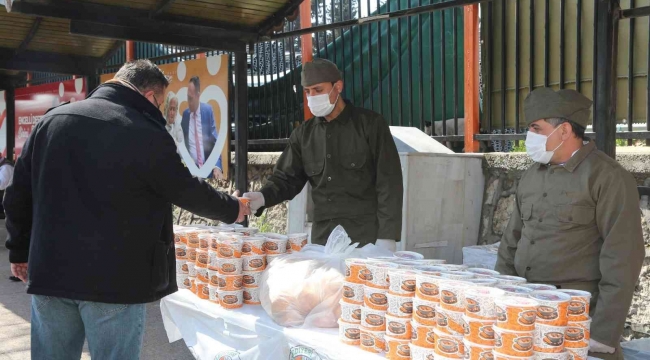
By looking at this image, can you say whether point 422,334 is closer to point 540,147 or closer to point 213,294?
point 540,147

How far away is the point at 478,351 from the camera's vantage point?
2092mm

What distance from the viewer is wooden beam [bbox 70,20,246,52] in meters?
4.68

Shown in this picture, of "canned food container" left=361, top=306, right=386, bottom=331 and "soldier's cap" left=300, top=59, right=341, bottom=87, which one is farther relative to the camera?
"soldier's cap" left=300, top=59, right=341, bottom=87

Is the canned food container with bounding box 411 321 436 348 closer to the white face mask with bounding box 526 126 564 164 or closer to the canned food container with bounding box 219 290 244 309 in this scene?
the white face mask with bounding box 526 126 564 164

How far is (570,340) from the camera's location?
6.89 feet

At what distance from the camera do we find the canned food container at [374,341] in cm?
253

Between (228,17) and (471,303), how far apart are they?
362 cm

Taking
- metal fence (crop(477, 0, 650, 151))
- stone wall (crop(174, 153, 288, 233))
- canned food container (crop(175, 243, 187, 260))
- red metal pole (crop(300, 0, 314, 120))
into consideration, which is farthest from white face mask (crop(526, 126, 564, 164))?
red metal pole (crop(300, 0, 314, 120))

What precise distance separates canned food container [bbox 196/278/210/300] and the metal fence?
3.04m

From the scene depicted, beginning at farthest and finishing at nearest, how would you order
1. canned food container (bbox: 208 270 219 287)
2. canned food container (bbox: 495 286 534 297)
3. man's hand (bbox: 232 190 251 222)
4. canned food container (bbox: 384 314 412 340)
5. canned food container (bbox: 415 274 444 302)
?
canned food container (bbox: 208 270 219 287) → man's hand (bbox: 232 190 251 222) → canned food container (bbox: 384 314 412 340) → canned food container (bbox: 415 274 444 302) → canned food container (bbox: 495 286 534 297)

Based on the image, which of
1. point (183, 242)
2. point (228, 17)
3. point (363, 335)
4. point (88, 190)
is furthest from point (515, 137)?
point (88, 190)

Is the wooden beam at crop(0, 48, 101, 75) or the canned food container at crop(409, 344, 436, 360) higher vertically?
the wooden beam at crop(0, 48, 101, 75)

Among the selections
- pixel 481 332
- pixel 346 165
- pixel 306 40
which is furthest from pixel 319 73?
pixel 306 40

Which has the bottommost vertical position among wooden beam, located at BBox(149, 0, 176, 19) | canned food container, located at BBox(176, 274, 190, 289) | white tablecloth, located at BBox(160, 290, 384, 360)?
white tablecloth, located at BBox(160, 290, 384, 360)
